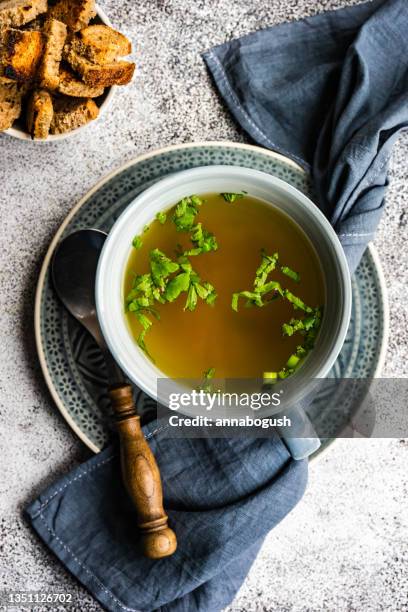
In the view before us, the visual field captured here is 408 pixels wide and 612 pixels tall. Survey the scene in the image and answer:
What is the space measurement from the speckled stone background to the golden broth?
0.19 meters

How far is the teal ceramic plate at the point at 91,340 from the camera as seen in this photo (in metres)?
0.98

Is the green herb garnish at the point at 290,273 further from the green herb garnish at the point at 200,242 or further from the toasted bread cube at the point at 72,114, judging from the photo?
the toasted bread cube at the point at 72,114

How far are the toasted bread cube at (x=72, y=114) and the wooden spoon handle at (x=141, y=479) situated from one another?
0.39 m

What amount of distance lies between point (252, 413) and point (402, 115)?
1.65 feet

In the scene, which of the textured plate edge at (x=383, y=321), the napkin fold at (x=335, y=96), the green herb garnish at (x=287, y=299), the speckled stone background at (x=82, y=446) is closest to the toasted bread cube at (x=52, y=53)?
the speckled stone background at (x=82, y=446)

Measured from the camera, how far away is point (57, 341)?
0.98 metres

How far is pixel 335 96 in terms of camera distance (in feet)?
3.41

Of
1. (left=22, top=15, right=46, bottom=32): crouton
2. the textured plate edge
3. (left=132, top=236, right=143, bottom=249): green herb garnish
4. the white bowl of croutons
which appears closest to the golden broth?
(left=132, top=236, right=143, bottom=249): green herb garnish

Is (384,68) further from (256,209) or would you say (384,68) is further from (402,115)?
(256,209)

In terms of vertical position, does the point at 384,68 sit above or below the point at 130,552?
above

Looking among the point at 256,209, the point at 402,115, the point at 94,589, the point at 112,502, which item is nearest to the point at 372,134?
the point at 402,115

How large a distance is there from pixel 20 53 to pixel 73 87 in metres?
0.08

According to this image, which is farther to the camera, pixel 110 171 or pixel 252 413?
pixel 110 171

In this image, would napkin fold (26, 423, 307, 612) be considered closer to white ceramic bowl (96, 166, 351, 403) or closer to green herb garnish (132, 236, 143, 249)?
white ceramic bowl (96, 166, 351, 403)
